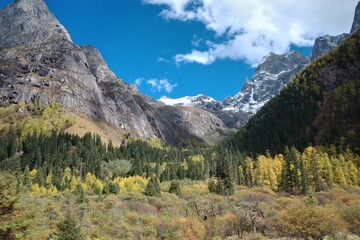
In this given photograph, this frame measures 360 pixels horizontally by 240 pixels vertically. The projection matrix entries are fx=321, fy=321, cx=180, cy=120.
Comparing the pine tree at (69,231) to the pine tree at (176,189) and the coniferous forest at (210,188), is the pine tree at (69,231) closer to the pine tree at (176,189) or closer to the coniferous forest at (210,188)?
the coniferous forest at (210,188)

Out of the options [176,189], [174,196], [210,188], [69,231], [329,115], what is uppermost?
[329,115]

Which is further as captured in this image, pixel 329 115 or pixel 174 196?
pixel 329 115

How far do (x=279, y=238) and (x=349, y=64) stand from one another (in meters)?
173

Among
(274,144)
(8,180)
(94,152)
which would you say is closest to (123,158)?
(94,152)

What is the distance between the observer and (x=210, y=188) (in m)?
118

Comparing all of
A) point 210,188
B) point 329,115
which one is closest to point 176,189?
point 210,188

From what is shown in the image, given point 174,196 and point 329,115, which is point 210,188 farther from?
point 329,115

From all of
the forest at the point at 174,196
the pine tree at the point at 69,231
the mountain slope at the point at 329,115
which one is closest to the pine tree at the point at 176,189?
the forest at the point at 174,196

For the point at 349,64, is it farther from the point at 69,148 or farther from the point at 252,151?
the point at 69,148

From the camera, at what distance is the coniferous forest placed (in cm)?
4903

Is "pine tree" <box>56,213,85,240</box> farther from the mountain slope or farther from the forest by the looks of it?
the mountain slope

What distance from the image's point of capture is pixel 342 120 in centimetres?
15450

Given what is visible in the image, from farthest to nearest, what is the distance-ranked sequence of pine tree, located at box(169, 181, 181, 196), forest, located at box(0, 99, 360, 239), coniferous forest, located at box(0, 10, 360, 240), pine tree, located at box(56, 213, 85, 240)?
pine tree, located at box(169, 181, 181, 196)
coniferous forest, located at box(0, 10, 360, 240)
forest, located at box(0, 99, 360, 239)
pine tree, located at box(56, 213, 85, 240)

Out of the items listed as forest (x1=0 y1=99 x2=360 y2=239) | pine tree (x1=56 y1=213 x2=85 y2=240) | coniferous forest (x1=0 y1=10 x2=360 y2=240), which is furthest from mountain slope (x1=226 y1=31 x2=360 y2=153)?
pine tree (x1=56 y1=213 x2=85 y2=240)
